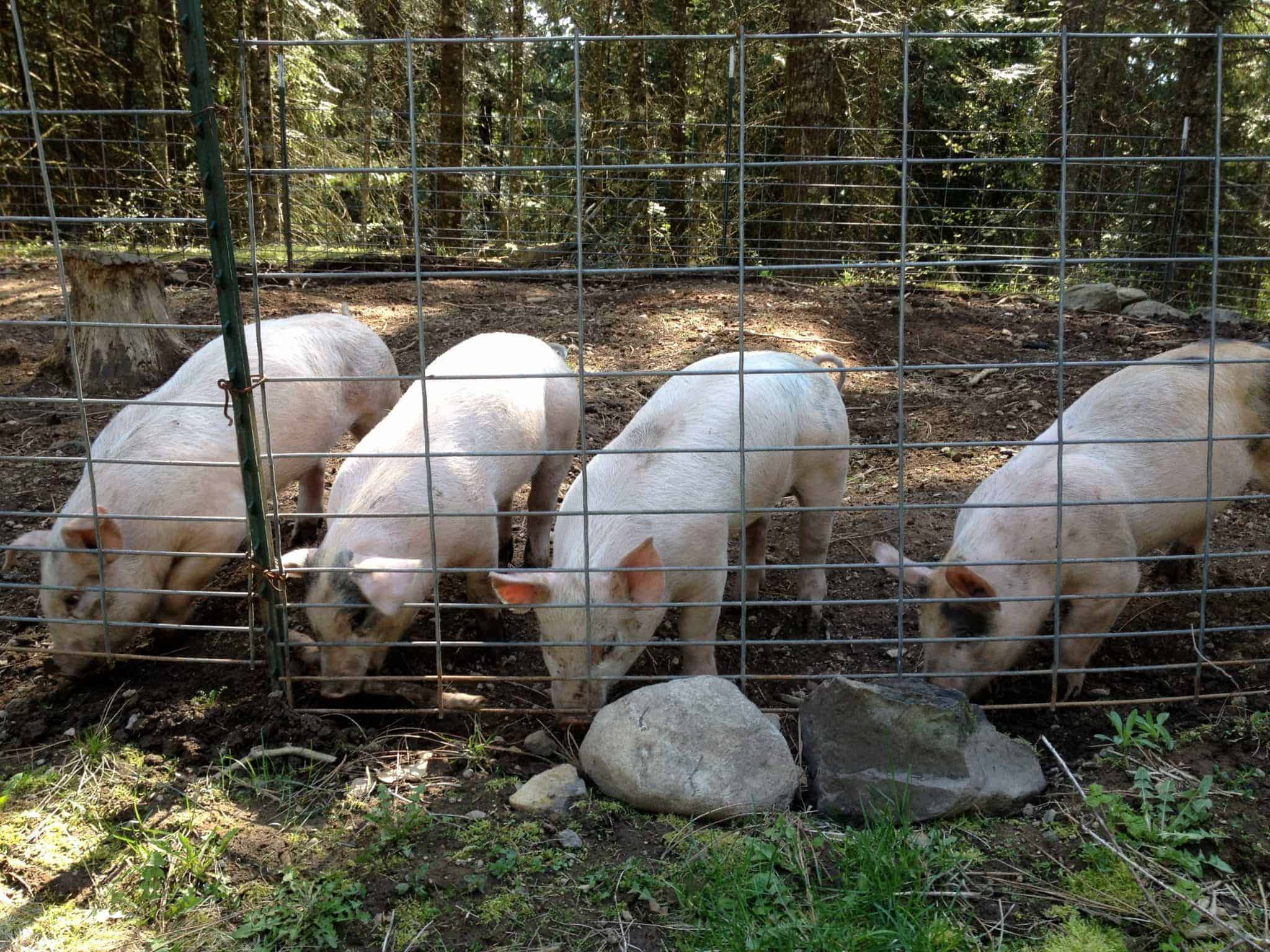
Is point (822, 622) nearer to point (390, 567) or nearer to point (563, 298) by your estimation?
point (390, 567)

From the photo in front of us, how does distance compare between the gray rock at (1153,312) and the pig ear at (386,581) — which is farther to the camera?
the gray rock at (1153,312)

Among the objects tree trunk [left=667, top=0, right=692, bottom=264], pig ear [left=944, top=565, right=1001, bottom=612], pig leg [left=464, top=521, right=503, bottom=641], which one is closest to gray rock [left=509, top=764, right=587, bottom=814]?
pig leg [left=464, top=521, right=503, bottom=641]

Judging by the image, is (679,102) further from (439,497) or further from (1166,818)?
(1166,818)

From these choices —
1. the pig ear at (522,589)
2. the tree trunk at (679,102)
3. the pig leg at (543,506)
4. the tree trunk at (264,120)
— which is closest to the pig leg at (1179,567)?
the pig leg at (543,506)

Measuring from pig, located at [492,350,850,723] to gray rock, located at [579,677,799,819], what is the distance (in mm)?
348

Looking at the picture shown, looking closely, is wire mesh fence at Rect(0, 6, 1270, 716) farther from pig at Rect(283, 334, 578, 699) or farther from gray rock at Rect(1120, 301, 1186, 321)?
gray rock at Rect(1120, 301, 1186, 321)

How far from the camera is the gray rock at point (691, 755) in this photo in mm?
3227

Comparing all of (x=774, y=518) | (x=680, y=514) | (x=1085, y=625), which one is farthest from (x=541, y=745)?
(x=774, y=518)

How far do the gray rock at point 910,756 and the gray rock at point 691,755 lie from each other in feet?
0.53

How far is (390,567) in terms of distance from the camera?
12.4 feet

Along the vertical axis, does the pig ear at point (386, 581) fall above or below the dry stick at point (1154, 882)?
above

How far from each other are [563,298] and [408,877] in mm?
7263

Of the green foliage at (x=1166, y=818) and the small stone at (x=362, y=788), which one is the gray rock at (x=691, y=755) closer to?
the small stone at (x=362, y=788)

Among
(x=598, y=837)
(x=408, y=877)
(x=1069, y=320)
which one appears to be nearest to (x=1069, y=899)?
(x=598, y=837)
